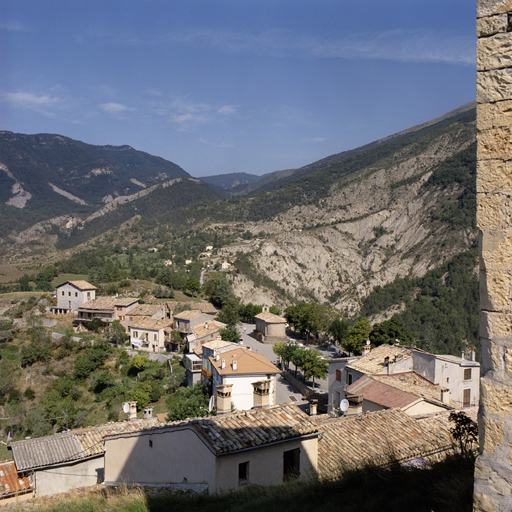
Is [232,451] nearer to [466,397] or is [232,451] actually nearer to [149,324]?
[466,397]

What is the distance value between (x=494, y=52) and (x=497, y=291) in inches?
72.7

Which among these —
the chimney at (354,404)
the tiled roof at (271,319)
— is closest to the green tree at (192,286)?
the tiled roof at (271,319)

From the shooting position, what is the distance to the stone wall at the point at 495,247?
3469mm

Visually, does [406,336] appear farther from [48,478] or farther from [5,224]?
[5,224]

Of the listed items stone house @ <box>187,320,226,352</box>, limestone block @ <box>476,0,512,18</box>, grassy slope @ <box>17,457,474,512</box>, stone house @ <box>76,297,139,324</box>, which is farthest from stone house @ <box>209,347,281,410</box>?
stone house @ <box>76,297,139,324</box>

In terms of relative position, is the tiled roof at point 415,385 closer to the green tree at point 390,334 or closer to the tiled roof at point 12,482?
the tiled roof at point 12,482

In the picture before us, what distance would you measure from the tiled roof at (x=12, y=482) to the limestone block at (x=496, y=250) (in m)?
14.3

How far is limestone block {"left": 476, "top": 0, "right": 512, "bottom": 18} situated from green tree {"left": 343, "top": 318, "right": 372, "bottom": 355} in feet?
142

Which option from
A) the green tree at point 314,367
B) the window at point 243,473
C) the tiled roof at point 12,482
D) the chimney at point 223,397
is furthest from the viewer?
the green tree at point 314,367

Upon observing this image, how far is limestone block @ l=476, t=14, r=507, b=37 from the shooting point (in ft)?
11.8

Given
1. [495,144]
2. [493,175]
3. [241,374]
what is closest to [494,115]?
[495,144]

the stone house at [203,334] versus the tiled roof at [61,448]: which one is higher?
the tiled roof at [61,448]

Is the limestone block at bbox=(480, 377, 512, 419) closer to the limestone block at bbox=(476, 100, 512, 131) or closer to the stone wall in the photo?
the stone wall

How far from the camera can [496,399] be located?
351cm
